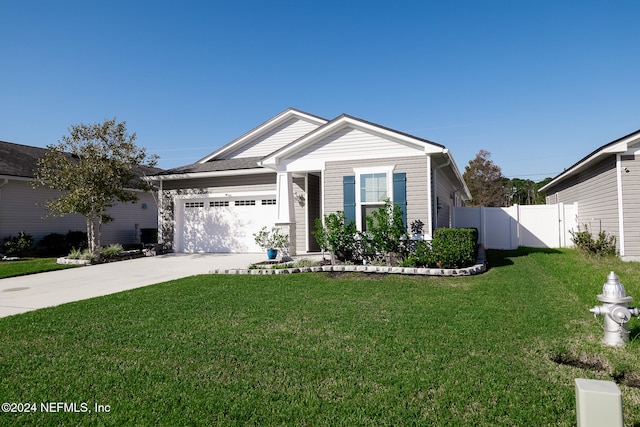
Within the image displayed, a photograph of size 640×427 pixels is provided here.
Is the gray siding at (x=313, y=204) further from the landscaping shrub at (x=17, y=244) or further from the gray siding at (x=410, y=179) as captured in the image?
the landscaping shrub at (x=17, y=244)

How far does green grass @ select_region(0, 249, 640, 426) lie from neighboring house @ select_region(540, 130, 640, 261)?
5.31 meters

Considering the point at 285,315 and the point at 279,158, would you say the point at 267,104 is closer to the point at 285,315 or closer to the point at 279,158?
the point at 279,158

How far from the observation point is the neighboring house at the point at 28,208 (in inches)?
575

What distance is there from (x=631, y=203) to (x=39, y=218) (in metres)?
21.9

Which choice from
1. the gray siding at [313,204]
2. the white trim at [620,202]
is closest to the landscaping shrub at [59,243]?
the gray siding at [313,204]

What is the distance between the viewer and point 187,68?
14414mm

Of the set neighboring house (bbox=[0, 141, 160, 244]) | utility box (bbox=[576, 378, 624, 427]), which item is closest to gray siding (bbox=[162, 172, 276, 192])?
neighboring house (bbox=[0, 141, 160, 244])

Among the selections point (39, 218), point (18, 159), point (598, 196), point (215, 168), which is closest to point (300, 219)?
point (215, 168)

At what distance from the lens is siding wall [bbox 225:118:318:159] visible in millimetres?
17516

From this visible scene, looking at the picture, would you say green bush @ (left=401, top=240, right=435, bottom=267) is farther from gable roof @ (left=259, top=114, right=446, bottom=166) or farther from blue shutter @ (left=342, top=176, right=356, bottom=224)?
→ gable roof @ (left=259, top=114, right=446, bottom=166)

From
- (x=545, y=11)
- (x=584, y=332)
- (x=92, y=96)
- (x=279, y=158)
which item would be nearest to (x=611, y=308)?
(x=584, y=332)

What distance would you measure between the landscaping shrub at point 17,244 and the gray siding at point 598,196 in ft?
69.2

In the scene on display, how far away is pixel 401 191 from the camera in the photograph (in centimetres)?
1077

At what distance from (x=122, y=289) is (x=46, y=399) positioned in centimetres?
531
